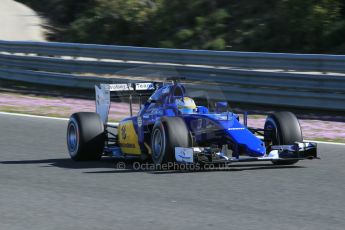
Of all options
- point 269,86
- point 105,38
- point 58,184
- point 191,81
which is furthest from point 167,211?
point 105,38

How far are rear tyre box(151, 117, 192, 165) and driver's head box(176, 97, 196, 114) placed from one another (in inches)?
23.1

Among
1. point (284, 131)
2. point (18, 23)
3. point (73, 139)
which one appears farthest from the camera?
point (18, 23)

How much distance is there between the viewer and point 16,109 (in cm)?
1562

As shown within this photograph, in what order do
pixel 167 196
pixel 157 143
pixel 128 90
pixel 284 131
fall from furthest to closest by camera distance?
pixel 128 90 < pixel 284 131 < pixel 157 143 < pixel 167 196

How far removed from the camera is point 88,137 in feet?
32.2

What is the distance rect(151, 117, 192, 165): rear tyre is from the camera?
8.68m

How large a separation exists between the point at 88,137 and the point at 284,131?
93.9 inches

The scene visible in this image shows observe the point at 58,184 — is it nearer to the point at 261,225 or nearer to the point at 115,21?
the point at 261,225

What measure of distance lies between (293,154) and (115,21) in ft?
52.9

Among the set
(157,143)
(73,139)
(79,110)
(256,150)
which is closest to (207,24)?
(79,110)

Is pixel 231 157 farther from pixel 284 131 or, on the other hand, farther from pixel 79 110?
pixel 79 110

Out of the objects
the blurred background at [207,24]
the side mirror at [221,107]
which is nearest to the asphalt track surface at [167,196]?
the side mirror at [221,107]

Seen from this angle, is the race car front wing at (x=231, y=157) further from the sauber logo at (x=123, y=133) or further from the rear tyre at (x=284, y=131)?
the sauber logo at (x=123, y=133)

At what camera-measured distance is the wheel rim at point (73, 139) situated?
Result: 394 inches
